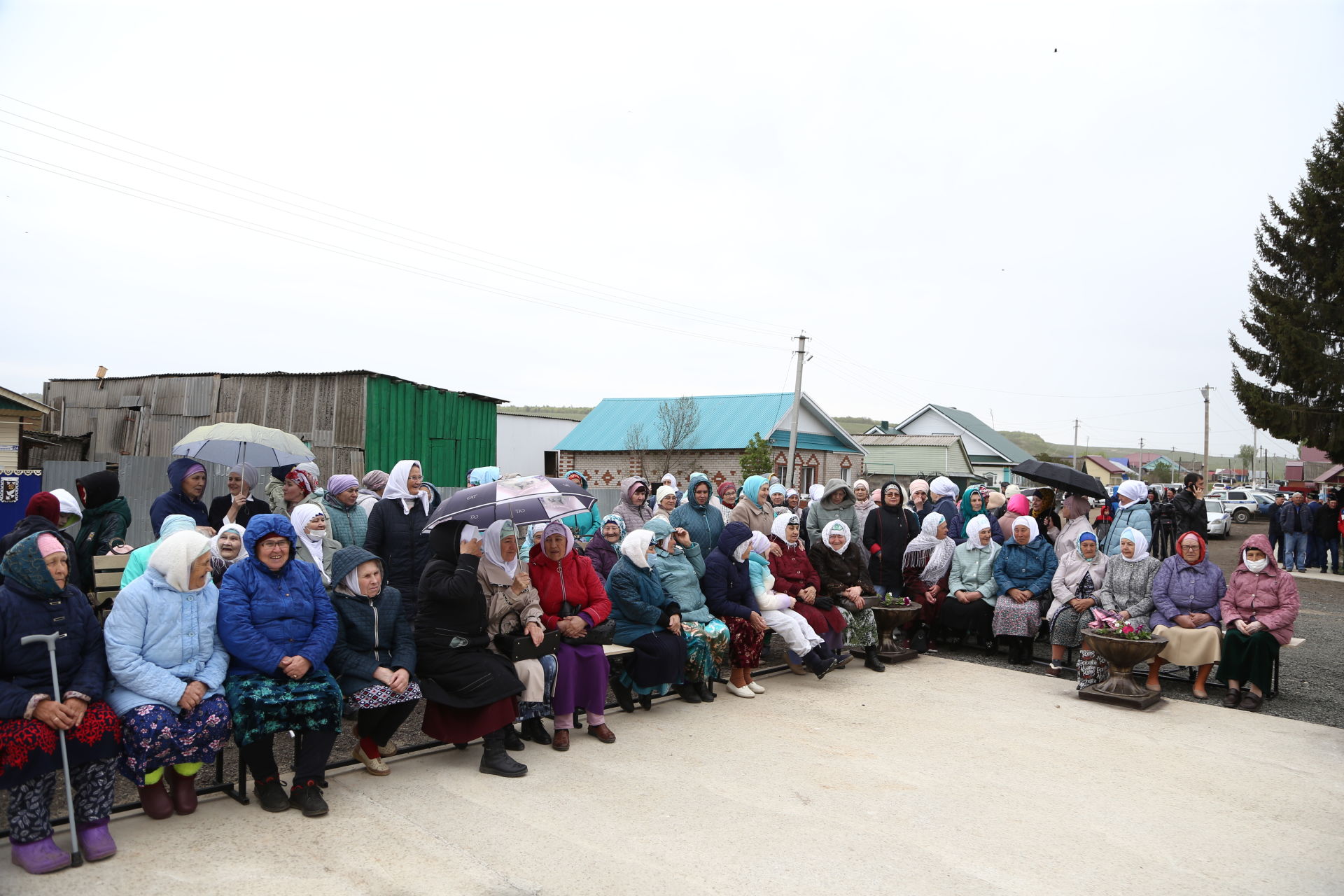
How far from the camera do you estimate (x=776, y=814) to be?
15.3ft

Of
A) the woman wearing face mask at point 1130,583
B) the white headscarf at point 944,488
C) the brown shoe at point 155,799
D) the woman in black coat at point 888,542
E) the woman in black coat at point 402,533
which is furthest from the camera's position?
the white headscarf at point 944,488

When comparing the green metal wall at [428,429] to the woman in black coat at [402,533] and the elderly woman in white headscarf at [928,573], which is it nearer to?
the woman in black coat at [402,533]

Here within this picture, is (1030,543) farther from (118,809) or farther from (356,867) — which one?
(118,809)

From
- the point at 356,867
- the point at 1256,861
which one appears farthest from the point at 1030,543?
the point at 356,867

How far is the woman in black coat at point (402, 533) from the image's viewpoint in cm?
660

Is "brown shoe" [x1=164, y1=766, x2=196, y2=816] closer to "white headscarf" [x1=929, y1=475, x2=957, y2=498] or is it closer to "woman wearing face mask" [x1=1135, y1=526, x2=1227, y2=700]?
"woman wearing face mask" [x1=1135, y1=526, x2=1227, y2=700]

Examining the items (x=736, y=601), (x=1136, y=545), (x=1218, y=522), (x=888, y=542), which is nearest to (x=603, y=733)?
(x=736, y=601)

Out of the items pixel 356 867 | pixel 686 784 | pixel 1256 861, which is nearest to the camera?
pixel 356 867

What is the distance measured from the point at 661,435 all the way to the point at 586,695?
25.5 metres

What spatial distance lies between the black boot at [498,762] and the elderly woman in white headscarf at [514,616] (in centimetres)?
34

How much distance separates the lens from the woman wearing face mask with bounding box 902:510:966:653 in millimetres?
9391

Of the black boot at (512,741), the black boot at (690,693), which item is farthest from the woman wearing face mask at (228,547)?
the black boot at (690,693)

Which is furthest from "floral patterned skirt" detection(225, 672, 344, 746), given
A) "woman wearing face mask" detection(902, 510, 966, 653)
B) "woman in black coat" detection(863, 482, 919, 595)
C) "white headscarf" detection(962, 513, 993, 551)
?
"white headscarf" detection(962, 513, 993, 551)

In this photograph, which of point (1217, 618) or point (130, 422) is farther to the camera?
point (130, 422)
